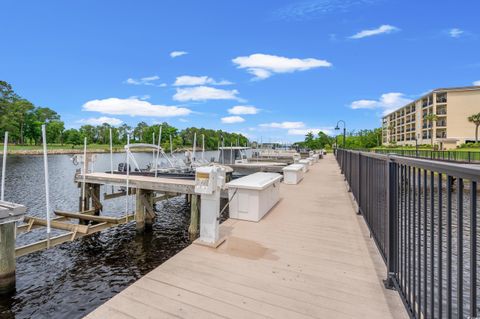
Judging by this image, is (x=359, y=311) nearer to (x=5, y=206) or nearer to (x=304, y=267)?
(x=304, y=267)

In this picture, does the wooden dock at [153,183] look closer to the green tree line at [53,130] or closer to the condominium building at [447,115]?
the green tree line at [53,130]

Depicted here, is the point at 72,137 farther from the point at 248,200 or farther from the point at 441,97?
the point at 441,97

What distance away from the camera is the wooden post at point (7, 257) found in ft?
16.6

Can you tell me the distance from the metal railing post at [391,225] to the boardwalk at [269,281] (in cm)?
15

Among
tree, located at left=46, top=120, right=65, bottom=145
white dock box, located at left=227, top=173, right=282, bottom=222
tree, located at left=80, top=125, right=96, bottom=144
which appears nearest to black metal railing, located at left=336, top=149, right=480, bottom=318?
white dock box, located at left=227, top=173, right=282, bottom=222

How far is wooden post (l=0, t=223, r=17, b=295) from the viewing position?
507 centimetres

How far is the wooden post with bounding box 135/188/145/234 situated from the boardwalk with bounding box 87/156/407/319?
→ 627 centimetres

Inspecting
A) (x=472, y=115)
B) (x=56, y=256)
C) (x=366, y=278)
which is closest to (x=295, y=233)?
(x=366, y=278)

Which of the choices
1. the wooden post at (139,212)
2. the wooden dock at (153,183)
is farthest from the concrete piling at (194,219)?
the wooden post at (139,212)

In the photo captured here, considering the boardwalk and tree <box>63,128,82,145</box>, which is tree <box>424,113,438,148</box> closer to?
the boardwalk

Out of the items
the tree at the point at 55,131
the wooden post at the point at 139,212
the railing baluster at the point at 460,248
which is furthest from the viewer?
the tree at the point at 55,131

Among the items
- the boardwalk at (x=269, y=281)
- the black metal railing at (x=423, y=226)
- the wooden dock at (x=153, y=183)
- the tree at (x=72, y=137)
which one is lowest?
the boardwalk at (x=269, y=281)

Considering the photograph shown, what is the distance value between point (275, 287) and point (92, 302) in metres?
4.75

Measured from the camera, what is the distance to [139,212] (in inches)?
396
